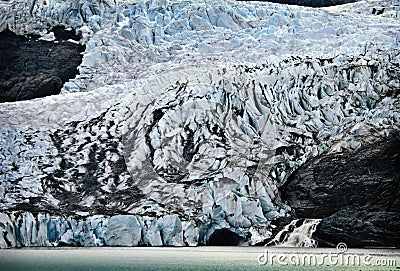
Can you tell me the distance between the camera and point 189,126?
11812 millimetres

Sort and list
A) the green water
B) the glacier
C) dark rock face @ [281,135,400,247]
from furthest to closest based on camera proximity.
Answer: dark rock face @ [281,135,400,247]
the glacier
the green water

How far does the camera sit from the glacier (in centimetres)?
1062

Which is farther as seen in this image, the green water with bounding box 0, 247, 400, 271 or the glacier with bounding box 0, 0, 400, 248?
the glacier with bounding box 0, 0, 400, 248

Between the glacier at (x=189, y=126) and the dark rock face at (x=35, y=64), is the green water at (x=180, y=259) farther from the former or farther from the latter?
the dark rock face at (x=35, y=64)

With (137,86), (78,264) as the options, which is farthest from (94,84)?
(78,264)

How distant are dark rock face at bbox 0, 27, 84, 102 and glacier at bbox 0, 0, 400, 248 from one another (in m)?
0.59

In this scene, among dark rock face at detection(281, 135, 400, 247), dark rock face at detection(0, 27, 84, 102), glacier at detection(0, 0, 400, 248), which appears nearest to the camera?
glacier at detection(0, 0, 400, 248)

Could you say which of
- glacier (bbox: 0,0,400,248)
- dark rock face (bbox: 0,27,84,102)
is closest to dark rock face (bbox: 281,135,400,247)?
glacier (bbox: 0,0,400,248)

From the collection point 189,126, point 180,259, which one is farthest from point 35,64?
point 180,259

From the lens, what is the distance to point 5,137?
1166cm

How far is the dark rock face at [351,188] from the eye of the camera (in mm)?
11172

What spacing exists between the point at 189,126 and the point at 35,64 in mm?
5336

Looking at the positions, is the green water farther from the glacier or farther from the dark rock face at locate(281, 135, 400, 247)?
the dark rock face at locate(281, 135, 400, 247)

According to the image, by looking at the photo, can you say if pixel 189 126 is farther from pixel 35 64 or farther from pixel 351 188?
pixel 35 64
